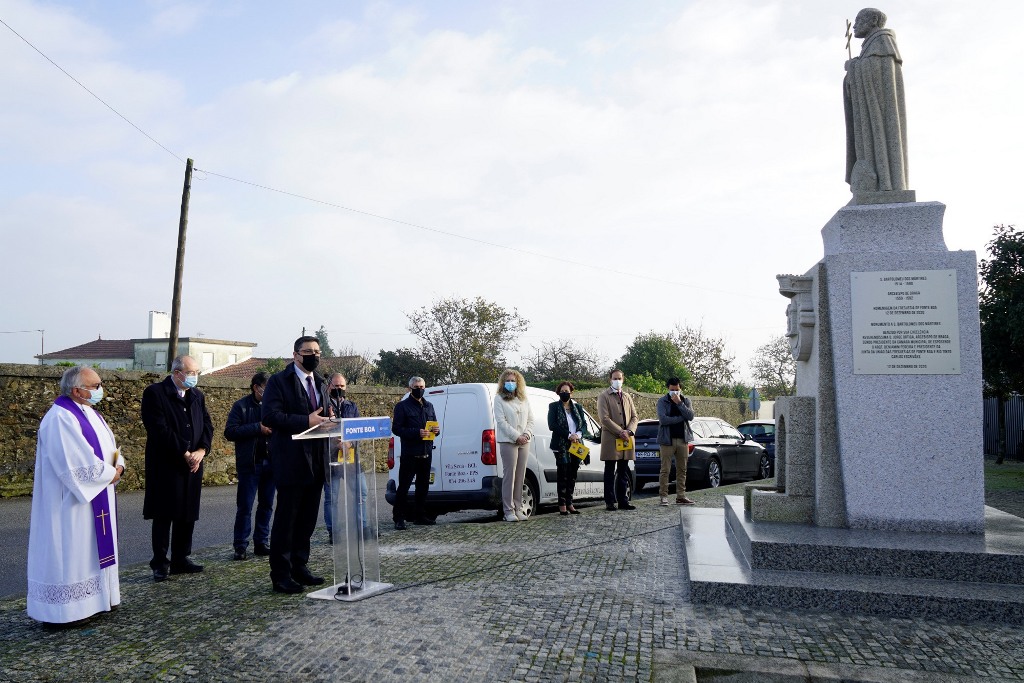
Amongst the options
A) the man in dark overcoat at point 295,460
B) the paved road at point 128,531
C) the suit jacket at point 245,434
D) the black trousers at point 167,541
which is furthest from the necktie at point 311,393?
the paved road at point 128,531

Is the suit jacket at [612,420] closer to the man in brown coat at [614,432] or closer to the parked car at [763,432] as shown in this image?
the man in brown coat at [614,432]

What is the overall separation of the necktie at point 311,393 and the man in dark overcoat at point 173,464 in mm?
1038

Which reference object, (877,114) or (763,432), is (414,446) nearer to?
(877,114)

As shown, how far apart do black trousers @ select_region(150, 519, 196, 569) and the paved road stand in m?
1.05

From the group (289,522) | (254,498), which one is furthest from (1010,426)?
(289,522)

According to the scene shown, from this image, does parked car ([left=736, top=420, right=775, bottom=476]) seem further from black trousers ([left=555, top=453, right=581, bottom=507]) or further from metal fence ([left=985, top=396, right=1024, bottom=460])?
black trousers ([left=555, top=453, right=581, bottom=507])

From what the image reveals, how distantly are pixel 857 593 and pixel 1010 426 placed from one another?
29407 mm

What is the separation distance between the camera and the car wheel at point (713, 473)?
16109 millimetres

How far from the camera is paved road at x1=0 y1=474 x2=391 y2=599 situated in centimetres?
776

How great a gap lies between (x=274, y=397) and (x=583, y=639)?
299cm

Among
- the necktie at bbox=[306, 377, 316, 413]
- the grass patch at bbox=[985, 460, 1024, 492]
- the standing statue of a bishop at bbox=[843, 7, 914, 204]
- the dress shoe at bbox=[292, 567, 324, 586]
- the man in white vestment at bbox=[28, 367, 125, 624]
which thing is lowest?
the grass patch at bbox=[985, 460, 1024, 492]

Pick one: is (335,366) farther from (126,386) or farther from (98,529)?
(98,529)

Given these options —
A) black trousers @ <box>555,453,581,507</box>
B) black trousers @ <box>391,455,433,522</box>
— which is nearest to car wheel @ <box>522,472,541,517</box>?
black trousers @ <box>555,453,581,507</box>

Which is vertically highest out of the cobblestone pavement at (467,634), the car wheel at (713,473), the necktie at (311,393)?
the necktie at (311,393)
